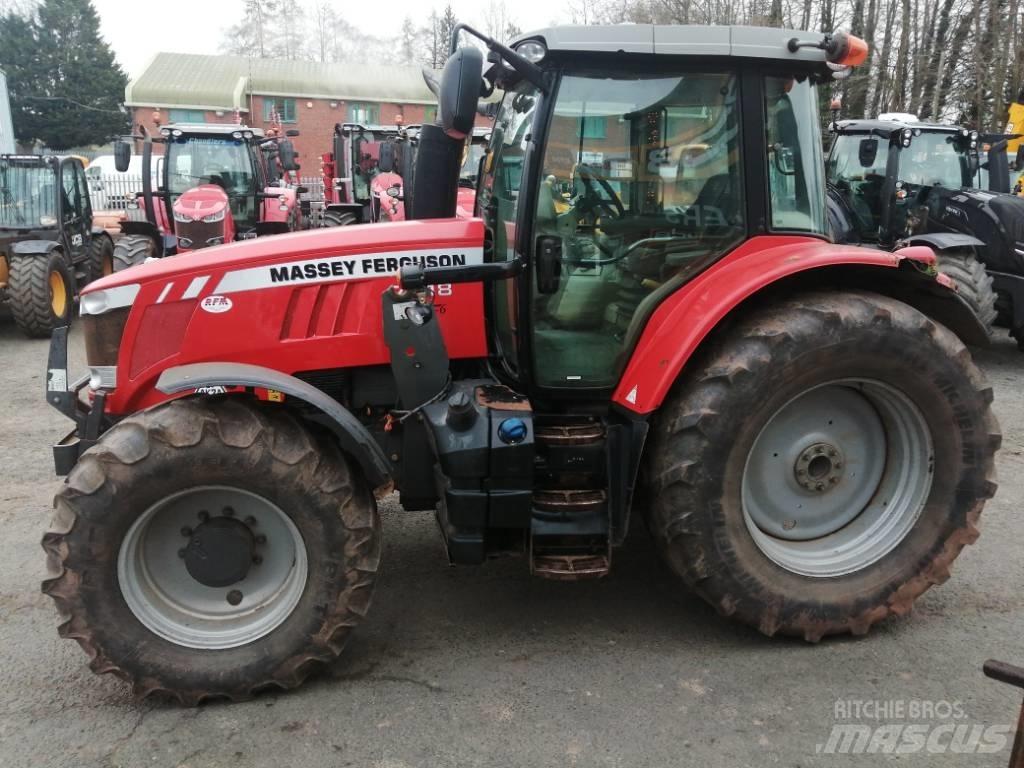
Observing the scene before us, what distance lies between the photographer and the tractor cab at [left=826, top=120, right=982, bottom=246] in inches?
368

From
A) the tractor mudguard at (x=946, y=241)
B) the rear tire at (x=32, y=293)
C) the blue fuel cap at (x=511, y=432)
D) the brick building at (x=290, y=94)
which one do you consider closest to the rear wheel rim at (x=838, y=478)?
the blue fuel cap at (x=511, y=432)

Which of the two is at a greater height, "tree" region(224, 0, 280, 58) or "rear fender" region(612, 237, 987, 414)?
"tree" region(224, 0, 280, 58)

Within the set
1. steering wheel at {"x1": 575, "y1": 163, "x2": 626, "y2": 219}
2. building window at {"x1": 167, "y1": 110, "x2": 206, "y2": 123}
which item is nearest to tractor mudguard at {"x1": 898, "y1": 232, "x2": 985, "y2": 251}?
steering wheel at {"x1": 575, "y1": 163, "x2": 626, "y2": 219}

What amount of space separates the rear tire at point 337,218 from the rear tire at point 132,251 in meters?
4.19

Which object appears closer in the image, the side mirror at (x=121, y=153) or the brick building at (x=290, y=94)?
the side mirror at (x=121, y=153)

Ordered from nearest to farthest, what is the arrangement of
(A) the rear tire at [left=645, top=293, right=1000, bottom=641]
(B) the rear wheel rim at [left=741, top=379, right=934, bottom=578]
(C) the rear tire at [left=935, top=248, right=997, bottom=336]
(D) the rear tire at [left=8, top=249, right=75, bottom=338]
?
(A) the rear tire at [left=645, top=293, right=1000, bottom=641] → (B) the rear wheel rim at [left=741, top=379, right=934, bottom=578] → (C) the rear tire at [left=935, top=248, right=997, bottom=336] → (D) the rear tire at [left=8, top=249, right=75, bottom=338]

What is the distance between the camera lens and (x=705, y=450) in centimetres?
303

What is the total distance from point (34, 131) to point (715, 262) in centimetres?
4265

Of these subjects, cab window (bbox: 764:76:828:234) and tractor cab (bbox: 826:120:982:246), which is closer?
cab window (bbox: 764:76:828:234)

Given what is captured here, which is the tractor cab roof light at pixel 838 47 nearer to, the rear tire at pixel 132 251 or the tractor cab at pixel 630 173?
the tractor cab at pixel 630 173

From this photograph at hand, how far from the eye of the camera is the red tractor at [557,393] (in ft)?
9.68

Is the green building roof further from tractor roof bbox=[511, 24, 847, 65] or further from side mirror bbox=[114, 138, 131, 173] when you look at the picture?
tractor roof bbox=[511, 24, 847, 65]

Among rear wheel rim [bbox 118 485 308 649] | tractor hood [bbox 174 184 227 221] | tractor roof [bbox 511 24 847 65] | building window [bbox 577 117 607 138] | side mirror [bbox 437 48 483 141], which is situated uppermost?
tractor roof [bbox 511 24 847 65]

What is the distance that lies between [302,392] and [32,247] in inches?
318
